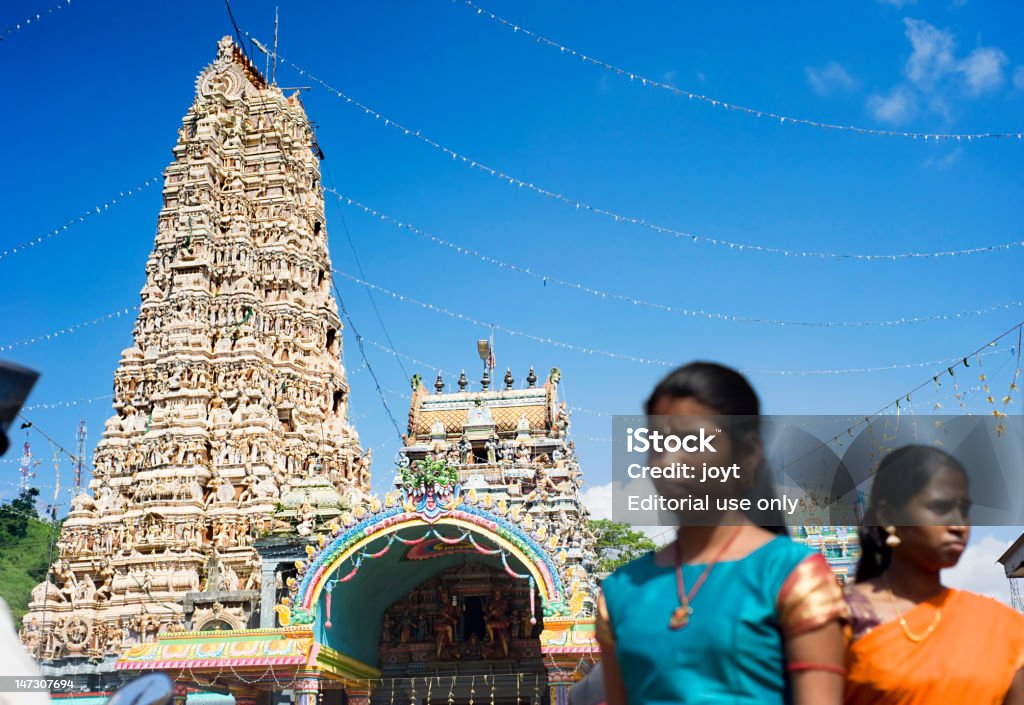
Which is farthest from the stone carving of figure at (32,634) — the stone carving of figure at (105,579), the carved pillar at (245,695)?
the carved pillar at (245,695)

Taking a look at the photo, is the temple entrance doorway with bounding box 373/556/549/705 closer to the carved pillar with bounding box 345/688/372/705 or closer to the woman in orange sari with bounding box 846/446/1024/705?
the carved pillar with bounding box 345/688/372/705

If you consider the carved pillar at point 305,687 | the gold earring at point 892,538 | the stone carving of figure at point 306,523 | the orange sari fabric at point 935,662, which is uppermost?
the stone carving of figure at point 306,523

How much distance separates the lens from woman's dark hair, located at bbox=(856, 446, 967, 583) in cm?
335

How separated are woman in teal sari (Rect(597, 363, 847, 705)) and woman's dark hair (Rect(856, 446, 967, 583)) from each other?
62 cm

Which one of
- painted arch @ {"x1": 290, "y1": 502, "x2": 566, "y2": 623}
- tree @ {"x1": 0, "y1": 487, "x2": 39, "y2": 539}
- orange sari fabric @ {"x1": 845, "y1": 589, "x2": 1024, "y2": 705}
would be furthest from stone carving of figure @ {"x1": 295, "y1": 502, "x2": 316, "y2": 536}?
tree @ {"x1": 0, "y1": 487, "x2": 39, "y2": 539}

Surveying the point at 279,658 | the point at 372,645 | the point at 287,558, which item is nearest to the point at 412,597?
the point at 372,645

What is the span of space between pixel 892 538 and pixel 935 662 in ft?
1.40

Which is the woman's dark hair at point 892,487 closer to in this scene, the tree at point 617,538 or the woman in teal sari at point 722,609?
the woman in teal sari at point 722,609

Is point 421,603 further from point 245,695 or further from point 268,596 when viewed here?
point 245,695

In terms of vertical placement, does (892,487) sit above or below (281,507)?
below

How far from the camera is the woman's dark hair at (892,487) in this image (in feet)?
11.0

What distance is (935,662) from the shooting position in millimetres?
3123

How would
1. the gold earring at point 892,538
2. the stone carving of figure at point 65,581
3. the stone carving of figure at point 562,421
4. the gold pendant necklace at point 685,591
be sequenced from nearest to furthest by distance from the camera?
1. the gold pendant necklace at point 685,591
2. the gold earring at point 892,538
3. the stone carving of figure at point 65,581
4. the stone carving of figure at point 562,421

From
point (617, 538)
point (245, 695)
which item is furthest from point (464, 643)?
point (617, 538)
